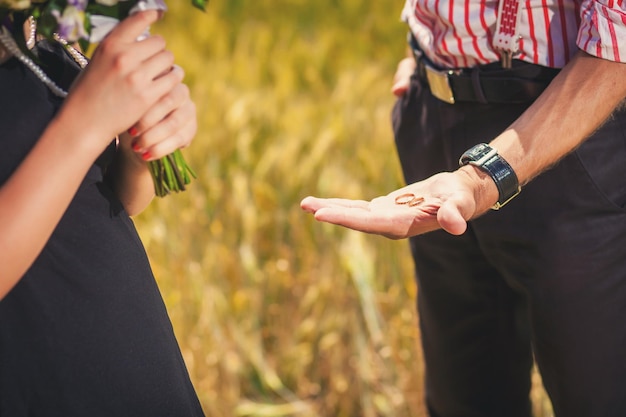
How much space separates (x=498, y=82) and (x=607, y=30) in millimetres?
214

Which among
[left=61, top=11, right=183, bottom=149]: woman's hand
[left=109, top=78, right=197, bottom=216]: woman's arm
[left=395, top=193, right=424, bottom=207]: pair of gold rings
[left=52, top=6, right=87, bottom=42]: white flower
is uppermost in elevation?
[left=52, top=6, right=87, bottom=42]: white flower

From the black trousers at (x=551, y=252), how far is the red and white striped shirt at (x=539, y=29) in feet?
0.33

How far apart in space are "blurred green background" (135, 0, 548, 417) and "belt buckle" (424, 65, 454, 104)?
0.96 meters

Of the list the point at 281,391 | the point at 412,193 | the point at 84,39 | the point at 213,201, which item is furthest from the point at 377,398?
the point at 84,39

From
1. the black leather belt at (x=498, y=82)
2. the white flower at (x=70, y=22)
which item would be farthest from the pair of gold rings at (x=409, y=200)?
the white flower at (x=70, y=22)

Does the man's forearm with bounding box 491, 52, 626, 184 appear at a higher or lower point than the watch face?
higher

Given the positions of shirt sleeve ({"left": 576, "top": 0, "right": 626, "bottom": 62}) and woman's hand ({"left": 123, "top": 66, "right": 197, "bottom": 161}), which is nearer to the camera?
woman's hand ({"left": 123, "top": 66, "right": 197, "bottom": 161})

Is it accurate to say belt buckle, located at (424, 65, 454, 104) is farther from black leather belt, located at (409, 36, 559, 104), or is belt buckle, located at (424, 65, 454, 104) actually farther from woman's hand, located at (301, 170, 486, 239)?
woman's hand, located at (301, 170, 486, 239)

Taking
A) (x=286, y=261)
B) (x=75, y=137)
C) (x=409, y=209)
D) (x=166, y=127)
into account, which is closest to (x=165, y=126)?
(x=166, y=127)

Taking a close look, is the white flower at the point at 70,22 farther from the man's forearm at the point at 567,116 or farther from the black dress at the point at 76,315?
the man's forearm at the point at 567,116

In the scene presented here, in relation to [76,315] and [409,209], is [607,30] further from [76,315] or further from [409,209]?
[76,315]

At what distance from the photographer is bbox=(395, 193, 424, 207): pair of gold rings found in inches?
58.2

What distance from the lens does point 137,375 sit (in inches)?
48.1

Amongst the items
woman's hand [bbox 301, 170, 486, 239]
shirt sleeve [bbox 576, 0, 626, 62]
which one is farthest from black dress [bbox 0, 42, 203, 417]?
shirt sleeve [bbox 576, 0, 626, 62]
